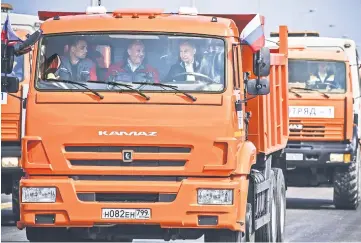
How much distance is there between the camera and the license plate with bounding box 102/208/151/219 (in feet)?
41.5

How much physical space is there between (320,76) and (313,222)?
4121 millimetres

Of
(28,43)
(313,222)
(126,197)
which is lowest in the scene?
(313,222)

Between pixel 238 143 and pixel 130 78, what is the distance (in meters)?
1.22

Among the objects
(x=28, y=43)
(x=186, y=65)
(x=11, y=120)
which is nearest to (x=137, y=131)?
(x=186, y=65)

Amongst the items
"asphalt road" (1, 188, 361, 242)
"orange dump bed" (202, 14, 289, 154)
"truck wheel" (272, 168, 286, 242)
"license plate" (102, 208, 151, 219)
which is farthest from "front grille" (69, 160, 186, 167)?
"truck wheel" (272, 168, 286, 242)

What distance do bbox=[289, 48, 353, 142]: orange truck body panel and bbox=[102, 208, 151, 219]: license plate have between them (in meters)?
11.2

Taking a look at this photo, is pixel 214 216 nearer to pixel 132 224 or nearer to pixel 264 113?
pixel 132 224

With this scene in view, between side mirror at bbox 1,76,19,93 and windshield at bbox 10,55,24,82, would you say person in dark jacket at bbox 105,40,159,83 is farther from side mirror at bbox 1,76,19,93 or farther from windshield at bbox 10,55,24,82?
windshield at bbox 10,55,24,82

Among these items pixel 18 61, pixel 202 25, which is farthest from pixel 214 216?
pixel 18 61

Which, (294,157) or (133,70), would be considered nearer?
(133,70)

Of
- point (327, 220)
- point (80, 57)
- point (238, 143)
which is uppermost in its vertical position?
point (80, 57)

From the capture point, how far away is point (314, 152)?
2380 centimetres

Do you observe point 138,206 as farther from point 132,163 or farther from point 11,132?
point 11,132

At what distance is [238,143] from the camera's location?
13047 mm
